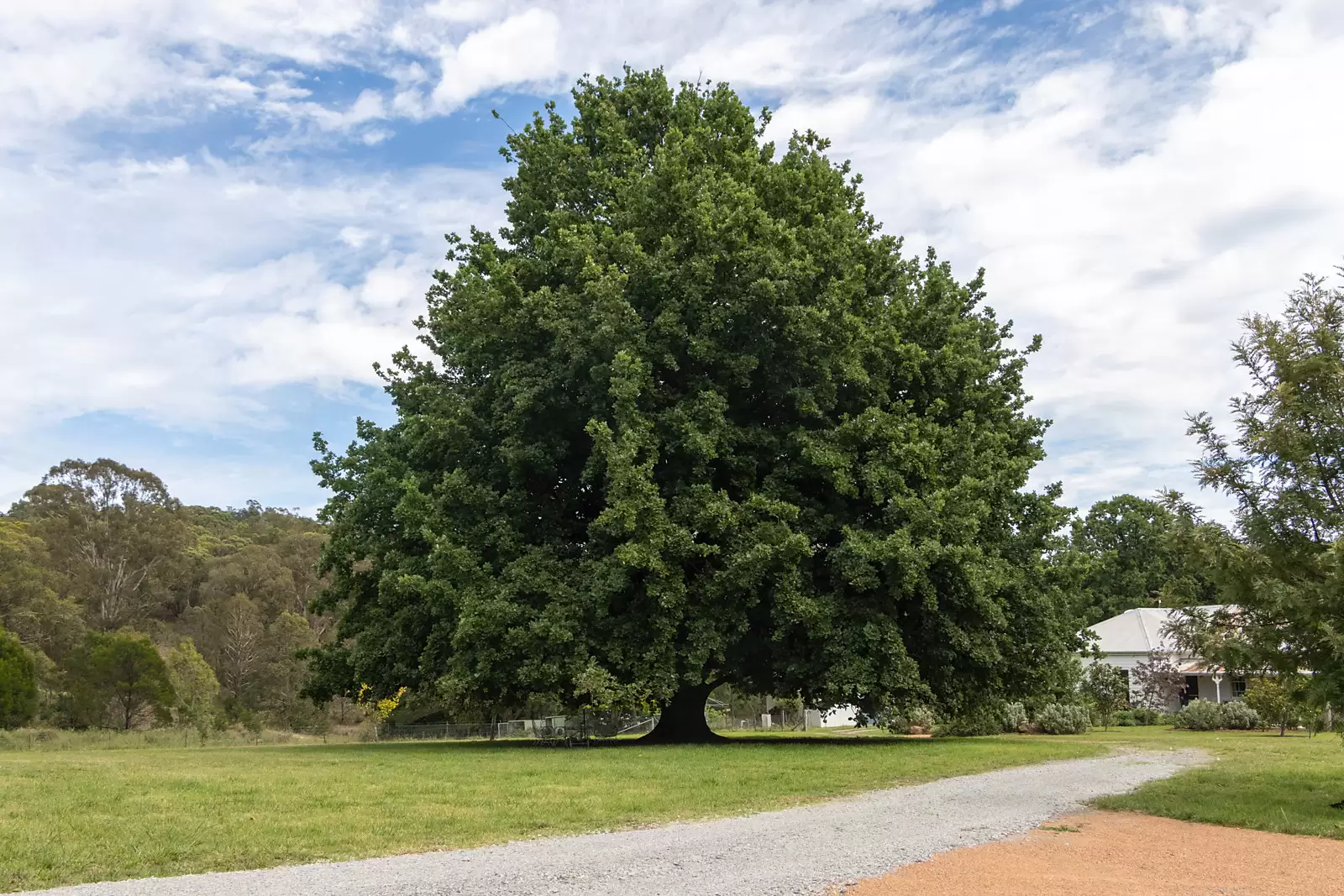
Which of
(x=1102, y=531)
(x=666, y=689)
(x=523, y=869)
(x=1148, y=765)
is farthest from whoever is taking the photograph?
(x=1102, y=531)

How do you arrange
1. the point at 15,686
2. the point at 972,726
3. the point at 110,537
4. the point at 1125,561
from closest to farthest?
the point at 972,726 < the point at 15,686 < the point at 110,537 < the point at 1125,561

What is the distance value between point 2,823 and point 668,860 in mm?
6138

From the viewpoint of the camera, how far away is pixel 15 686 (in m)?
31.8

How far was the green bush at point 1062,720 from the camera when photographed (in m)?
32.6

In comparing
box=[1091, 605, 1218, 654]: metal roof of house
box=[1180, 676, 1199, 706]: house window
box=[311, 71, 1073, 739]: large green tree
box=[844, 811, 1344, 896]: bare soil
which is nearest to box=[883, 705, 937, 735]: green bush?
box=[311, 71, 1073, 739]: large green tree

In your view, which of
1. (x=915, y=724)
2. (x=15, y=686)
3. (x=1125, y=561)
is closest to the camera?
(x=15, y=686)

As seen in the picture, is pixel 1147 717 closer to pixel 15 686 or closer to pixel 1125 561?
pixel 1125 561

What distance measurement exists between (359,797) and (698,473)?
10.6 m

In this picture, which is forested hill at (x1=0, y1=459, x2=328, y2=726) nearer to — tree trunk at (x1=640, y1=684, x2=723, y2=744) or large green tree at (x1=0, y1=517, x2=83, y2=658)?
large green tree at (x1=0, y1=517, x2=83, y2=658)

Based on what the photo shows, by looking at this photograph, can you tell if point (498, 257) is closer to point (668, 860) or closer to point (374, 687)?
point (374, 687)

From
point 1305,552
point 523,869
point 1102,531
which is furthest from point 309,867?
point 1102,531

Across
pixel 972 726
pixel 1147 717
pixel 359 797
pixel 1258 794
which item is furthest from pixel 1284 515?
pixel 1147 717

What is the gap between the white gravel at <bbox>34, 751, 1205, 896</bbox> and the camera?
6676 mm

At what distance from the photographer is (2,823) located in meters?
8.96
